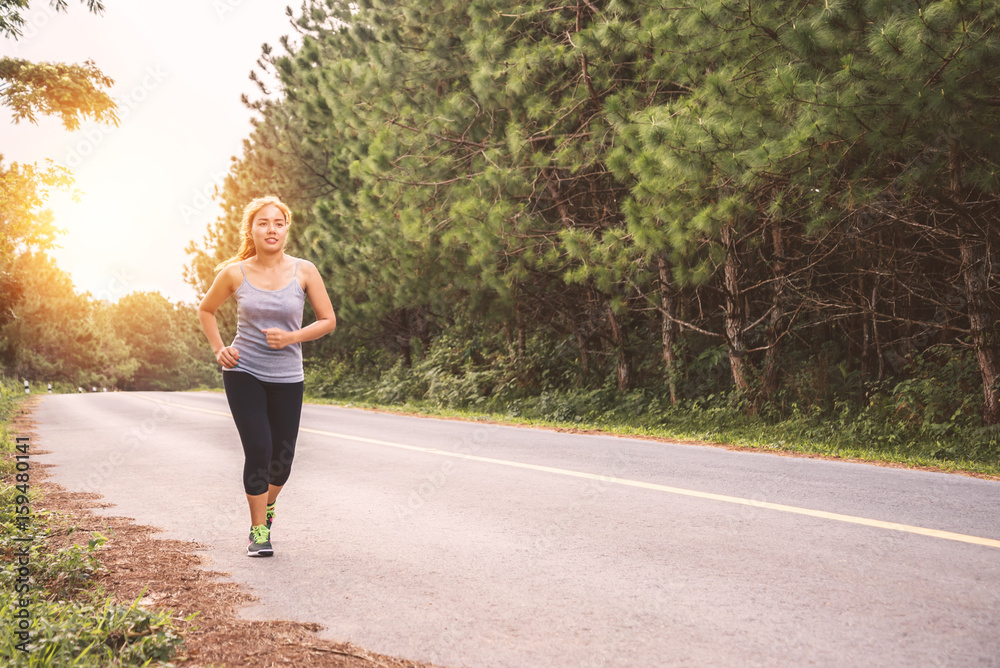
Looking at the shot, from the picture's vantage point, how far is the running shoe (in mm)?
4949

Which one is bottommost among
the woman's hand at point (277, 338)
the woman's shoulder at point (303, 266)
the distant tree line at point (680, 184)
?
the woman's hand at point (277, 338)

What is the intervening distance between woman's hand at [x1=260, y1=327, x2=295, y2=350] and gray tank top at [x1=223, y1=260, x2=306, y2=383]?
86 mm

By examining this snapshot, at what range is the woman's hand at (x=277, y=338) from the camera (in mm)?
4699

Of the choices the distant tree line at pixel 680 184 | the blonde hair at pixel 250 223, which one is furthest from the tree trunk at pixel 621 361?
the blonde hair at pixel 250 223

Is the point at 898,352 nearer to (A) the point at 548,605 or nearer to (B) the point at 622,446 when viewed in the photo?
(B) the point at 622,446

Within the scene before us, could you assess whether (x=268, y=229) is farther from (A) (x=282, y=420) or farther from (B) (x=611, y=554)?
(B) (x=611, y=554)

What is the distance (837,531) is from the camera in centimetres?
527

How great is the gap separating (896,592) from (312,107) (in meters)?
21.9

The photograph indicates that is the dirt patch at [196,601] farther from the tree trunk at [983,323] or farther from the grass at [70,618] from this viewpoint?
the tree trunk at [983,323]

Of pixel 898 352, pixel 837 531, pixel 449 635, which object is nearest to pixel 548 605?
pixel 449 635

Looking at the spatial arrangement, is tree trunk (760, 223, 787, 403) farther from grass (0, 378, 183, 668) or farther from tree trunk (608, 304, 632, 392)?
grass (0, 378, 183, 668)

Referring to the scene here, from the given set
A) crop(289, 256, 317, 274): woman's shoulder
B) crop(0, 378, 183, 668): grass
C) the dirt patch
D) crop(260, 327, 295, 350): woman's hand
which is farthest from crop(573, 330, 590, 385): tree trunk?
crop(0, 378, 183, 668): grass

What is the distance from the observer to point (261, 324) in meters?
4.80

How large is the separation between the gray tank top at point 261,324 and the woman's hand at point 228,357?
4cm
